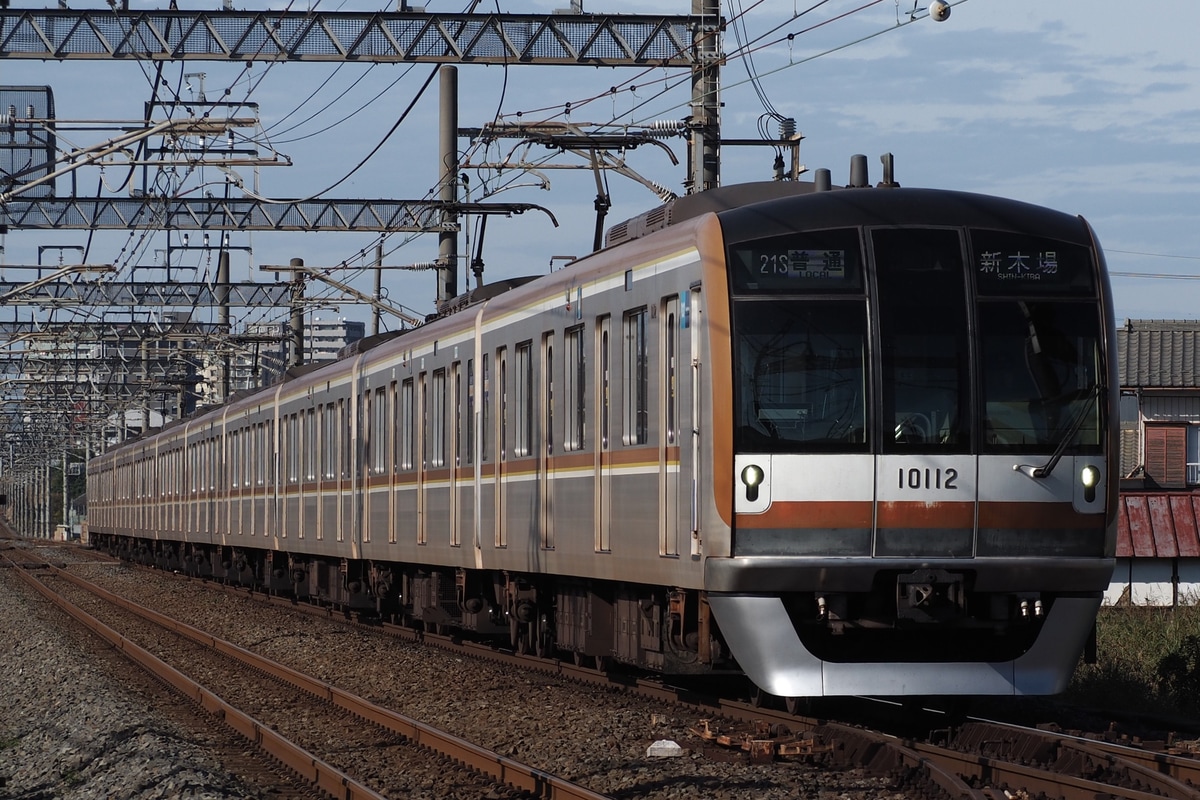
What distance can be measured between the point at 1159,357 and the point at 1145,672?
24.9m

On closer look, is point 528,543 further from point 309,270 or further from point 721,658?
point 309,270

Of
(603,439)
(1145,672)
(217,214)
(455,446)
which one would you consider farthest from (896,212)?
(217,214)

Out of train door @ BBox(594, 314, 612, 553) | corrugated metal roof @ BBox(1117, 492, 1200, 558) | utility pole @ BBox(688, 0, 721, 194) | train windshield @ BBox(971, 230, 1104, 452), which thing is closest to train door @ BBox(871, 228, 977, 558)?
train windshield @ BBox(971, 230, 1104, 452)

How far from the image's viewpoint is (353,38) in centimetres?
1789

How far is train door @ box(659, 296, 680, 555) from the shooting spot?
33.5 ft

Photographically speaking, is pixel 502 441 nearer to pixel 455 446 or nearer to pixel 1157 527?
pixel 455 446

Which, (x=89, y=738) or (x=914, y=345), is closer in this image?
(x=914, y=345)

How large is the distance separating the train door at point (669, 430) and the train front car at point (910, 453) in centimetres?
73

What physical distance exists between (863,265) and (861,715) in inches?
115

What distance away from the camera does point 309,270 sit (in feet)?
95.8

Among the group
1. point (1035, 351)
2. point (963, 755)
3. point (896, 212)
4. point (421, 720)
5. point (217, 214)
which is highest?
point (217, 214)

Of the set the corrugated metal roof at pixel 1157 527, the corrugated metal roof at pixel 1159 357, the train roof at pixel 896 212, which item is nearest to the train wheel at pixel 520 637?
the train roof at pixel 896 212

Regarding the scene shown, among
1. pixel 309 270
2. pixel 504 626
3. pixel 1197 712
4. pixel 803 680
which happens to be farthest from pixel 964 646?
pixel 309 270

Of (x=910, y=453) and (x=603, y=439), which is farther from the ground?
(x=603, y=439)
